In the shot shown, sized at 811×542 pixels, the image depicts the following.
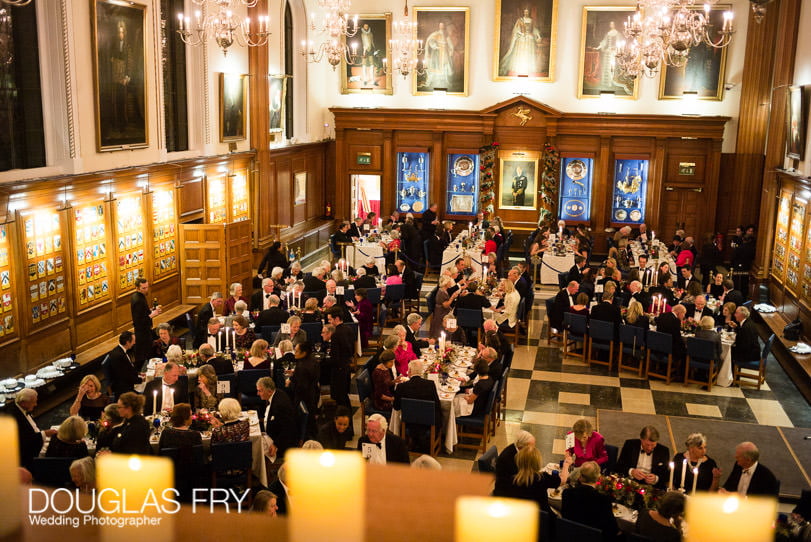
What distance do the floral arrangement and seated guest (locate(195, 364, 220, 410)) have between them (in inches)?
172

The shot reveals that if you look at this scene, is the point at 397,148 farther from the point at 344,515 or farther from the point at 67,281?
the point at 344,515

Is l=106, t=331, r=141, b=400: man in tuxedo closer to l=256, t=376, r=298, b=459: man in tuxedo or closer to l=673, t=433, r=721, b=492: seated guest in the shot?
l=256, t=376, r=298, b=459: man in tuxedo

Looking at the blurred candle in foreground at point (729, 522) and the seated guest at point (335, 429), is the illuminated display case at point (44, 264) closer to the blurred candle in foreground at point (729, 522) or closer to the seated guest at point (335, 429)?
the seated guest at point (335, 429)

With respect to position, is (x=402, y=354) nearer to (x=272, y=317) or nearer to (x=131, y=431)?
(x=272, y=317)

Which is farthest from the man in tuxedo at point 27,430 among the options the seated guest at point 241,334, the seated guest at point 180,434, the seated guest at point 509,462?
the seated guest at point 509,462

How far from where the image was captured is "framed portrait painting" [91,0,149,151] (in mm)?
11477

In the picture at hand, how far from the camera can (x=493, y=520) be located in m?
0.91

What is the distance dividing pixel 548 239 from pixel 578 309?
6.31 m

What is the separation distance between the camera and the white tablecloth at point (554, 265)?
17.5 metres

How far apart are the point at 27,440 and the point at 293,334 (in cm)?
388

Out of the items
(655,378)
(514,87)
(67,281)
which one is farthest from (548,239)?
(67,281)

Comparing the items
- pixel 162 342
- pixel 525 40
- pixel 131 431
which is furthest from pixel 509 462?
pixel 525 40

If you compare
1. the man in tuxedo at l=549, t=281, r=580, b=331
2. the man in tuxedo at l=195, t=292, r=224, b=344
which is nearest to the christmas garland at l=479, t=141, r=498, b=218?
the man in tuxedo at l=549, t=281, r=580, b=331

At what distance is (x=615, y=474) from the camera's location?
717cm
